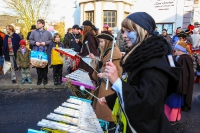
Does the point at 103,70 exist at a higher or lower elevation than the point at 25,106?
higher

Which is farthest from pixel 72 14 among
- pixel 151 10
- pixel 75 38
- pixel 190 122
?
pixel 190 122

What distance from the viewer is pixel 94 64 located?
4.04m

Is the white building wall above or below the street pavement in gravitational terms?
above

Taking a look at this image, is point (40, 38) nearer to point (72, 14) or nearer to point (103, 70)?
point (103, 70)

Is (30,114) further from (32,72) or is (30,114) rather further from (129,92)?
(32,72)

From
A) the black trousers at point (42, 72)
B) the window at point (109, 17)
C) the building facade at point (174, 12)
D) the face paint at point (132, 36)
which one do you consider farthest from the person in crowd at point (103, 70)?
the window at point (109, 17)

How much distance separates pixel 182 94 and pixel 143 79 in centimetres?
293

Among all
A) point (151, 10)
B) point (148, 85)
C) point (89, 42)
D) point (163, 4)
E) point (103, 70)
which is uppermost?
point (163, 4)

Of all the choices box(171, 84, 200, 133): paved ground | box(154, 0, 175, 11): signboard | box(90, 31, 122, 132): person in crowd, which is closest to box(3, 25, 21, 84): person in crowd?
box(90, 31, 122, 132): person in crowd

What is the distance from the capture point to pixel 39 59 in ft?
20.5

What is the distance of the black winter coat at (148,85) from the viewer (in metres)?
1.45

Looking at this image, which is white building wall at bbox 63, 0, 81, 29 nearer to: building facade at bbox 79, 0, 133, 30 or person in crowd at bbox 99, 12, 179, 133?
building facade at bbox 79, 0, 133, 30

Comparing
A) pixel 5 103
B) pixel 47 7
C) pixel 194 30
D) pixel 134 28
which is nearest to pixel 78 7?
pixel 47 7

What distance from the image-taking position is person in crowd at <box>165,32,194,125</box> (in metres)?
4.04
